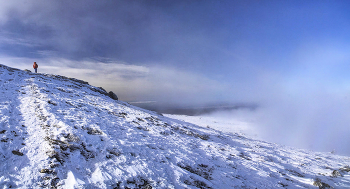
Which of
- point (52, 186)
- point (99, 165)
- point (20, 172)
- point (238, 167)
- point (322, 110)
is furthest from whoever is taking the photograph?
point (322, 110)

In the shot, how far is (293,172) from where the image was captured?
8.14 metres

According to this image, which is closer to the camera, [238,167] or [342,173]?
[238,167]

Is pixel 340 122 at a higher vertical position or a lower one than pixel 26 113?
higher

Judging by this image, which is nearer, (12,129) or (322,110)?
(12,129)

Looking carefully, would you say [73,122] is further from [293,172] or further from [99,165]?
[293,172]

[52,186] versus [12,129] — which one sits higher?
[12,129]

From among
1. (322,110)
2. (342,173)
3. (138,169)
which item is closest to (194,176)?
(138,169)

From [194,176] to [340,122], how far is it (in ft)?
313

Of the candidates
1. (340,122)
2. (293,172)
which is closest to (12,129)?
(293,172)

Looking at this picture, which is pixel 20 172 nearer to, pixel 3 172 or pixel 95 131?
pixel 3 172

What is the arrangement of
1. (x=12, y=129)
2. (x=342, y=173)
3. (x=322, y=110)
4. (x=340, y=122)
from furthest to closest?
(x=322, y=110)
(x=340, y=122)
(x=342, y=173)
(x=12, y=129)

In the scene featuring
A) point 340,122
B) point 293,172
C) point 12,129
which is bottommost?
point 293,172

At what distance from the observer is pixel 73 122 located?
7.99 m

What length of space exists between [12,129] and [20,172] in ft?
12.3
